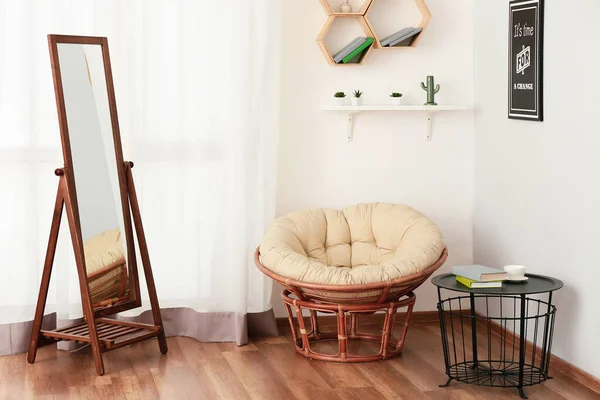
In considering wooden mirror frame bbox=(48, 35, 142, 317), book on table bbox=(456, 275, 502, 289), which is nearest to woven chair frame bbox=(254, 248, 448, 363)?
book on table bbox=(456, 275, 502, 289)

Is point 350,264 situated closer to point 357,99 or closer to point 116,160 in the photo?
point 357,99

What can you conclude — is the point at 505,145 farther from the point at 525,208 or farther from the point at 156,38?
the point at 156,38

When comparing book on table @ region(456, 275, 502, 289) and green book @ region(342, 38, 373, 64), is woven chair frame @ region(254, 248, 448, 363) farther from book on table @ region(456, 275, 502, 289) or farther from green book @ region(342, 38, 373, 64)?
green book @ region(342, 38, 373, 64)

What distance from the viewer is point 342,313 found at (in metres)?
3.94

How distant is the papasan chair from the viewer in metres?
3.87

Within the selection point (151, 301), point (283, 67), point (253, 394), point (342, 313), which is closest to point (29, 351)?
point (151, 301)

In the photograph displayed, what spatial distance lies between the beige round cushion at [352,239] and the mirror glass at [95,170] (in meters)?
0.71

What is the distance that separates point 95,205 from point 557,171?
6.83 ft

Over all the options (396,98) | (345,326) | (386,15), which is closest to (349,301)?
(345,326)

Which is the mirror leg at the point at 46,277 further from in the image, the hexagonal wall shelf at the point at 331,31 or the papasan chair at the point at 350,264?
the hexagonal wall shelf at the point at 331,31

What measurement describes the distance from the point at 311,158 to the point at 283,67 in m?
0.50

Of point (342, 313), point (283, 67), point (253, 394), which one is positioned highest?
point (283, 67)

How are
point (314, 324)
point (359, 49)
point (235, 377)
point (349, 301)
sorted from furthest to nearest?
point (359, 49)
point (314, 324)
point (349, 301)
point (235, 377)

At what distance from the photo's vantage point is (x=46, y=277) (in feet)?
12.9
